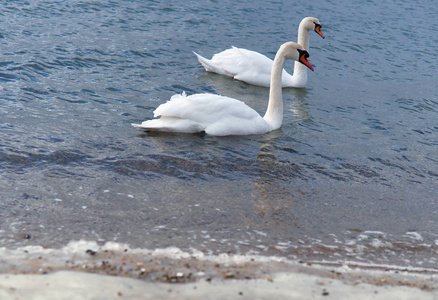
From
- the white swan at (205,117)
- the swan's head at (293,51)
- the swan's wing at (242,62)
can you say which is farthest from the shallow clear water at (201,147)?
the swan's head at (293,51)

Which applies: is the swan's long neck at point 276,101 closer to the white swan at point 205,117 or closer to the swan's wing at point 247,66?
the white swan at point 205,117

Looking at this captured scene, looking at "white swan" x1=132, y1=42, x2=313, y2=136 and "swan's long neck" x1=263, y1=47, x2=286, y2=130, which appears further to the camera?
"swan's long neck" x1=263, y1=47, x2=286, y2=130

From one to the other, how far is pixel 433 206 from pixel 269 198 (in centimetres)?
193

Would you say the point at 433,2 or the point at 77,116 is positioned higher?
the point at 433,2

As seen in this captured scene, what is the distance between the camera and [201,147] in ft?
26.1

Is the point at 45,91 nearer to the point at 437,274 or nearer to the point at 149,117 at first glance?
the point at 149,117

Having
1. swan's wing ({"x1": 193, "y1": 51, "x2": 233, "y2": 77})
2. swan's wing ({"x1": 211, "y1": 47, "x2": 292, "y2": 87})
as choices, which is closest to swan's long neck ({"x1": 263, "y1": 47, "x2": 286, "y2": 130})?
→ swan's wing ({"x1": 211, "y1": 47, "x2": 292, "y2": 87})

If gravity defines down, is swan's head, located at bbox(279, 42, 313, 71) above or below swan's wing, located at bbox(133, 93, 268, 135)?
above

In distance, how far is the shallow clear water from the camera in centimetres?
550

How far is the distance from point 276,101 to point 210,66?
2.78 meters

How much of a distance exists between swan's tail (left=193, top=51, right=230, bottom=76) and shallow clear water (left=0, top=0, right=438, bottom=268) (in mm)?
223

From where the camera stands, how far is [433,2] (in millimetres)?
21094

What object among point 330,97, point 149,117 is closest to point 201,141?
point 149,117

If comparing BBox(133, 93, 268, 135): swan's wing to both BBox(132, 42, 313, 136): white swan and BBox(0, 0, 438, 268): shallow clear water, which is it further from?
BBox(0, 0, 438, 268): shallow clear water
